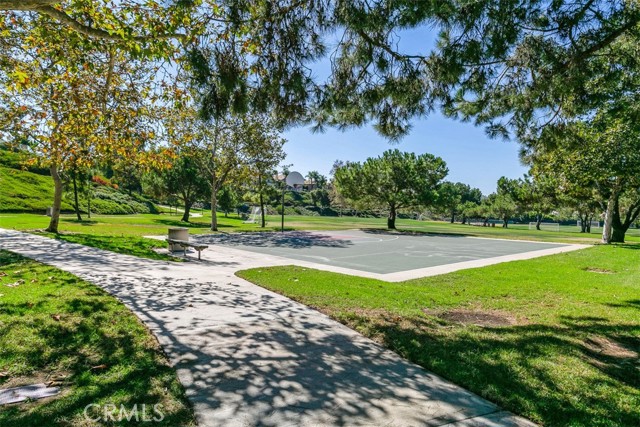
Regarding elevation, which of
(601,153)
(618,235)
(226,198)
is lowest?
(618,235)

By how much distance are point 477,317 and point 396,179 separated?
26843 mm

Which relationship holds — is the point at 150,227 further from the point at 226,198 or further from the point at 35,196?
the point at 35,196

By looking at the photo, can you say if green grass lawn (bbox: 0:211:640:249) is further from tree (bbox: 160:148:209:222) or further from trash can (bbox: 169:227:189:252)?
tree (bbox: 160:148:209:222)

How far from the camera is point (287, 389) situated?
3.44 m

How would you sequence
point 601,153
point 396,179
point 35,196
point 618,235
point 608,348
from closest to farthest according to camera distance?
1. point 608,348
2. point 601,153
3. point 618,235
4. point 396,179
5. point 35,196

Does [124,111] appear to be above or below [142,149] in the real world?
above

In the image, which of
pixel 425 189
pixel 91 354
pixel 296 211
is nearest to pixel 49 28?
pixel 91 354

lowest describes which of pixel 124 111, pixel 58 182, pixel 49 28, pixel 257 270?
pixel 257 270

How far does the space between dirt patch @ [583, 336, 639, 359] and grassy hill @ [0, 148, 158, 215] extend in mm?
39433

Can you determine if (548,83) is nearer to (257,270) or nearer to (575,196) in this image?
(257,270)

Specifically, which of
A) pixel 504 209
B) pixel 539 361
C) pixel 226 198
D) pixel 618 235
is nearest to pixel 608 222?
pixel 618 235

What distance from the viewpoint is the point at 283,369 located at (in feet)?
12.8

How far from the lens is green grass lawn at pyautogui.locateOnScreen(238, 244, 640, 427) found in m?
3.48

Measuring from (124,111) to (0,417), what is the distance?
763cm
